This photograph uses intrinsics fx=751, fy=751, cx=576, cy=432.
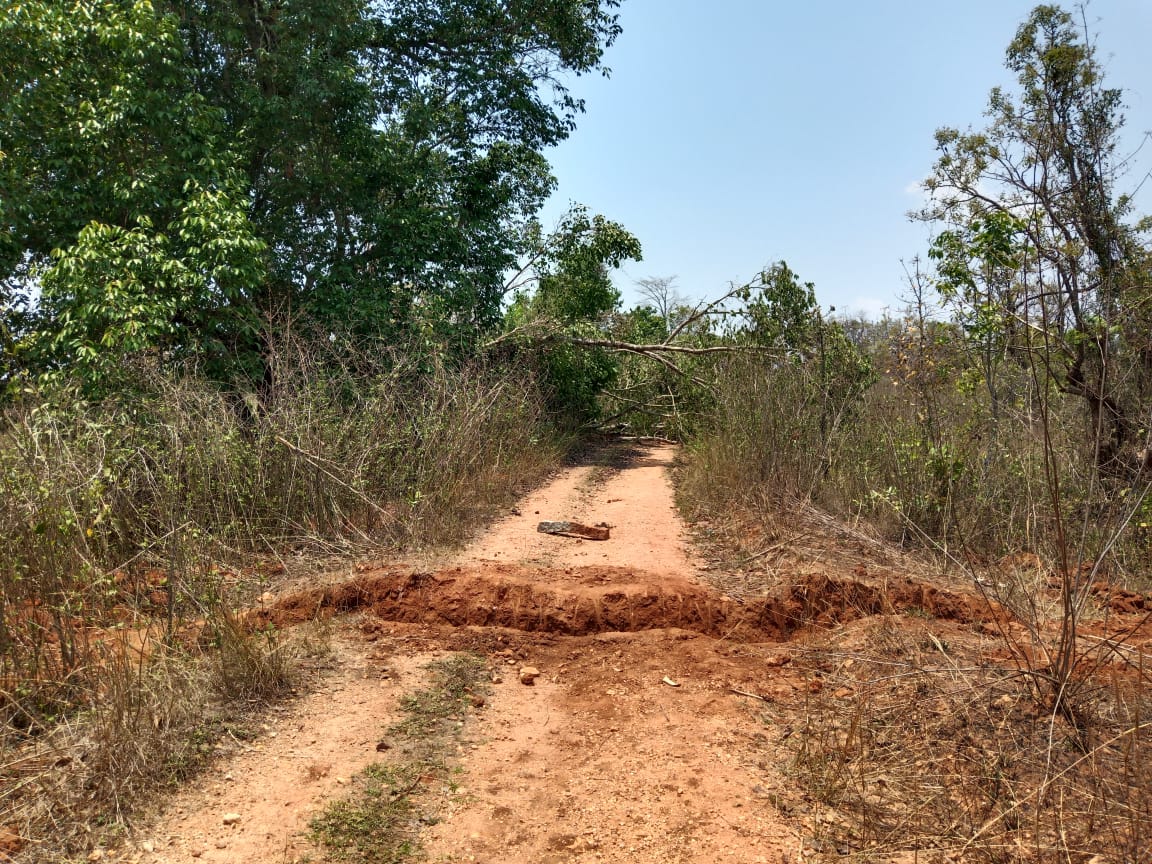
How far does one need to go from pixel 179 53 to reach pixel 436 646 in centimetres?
783

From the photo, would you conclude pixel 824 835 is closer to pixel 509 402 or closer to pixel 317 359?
pixel 317 359

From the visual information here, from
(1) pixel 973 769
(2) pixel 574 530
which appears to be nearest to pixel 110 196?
(2) pixel 574 530

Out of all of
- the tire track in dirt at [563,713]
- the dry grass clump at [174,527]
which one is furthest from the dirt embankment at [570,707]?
the dry grass clump at [174,527]

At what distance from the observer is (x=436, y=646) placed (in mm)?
4895

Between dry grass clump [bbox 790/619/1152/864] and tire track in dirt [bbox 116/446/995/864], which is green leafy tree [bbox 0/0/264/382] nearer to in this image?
tire track in dirt [bbox 116/446/995/864]

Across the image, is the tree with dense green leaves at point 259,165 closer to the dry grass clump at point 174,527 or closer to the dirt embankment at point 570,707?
the dry grass clump at point 174,527

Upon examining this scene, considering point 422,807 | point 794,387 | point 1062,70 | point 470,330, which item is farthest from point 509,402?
point 422,807

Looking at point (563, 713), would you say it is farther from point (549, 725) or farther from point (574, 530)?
point (574, 530)

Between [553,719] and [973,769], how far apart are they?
196cm

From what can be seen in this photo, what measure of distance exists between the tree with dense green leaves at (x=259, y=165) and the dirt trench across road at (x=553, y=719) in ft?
14.3

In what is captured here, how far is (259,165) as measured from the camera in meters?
10.5

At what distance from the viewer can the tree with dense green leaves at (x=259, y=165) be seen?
7.89 meters

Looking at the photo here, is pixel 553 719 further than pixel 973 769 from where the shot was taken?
Yes

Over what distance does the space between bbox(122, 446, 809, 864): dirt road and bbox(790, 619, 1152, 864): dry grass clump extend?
→ 24cm
